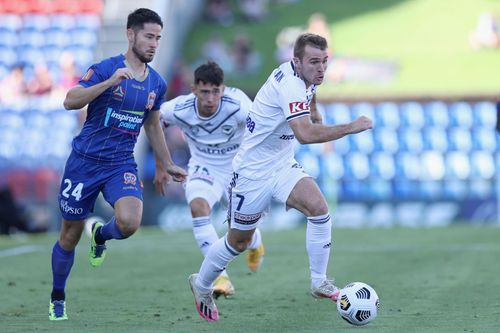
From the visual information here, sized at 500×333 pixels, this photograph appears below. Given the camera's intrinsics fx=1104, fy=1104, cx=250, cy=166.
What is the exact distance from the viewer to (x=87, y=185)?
9.57m

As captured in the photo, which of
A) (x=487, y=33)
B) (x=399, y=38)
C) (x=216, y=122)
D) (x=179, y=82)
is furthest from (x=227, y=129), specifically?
(x=399, y=38)

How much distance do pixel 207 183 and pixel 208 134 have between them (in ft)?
1.77

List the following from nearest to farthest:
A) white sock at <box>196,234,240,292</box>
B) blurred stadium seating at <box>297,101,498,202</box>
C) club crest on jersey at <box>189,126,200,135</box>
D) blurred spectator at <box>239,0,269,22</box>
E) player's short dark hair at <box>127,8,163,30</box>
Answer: white sock at <box>196,234,240,292</box> < player's short dark hair at <box>127,8,163,30</box> < club crest on jersey at <box>189,126,200,135</box> < blurred stadium seating at <box>297,101,498,202</box> < blurred spectator at <box>239,0,269,22</box>

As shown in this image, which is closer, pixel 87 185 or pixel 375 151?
pixel 87 185

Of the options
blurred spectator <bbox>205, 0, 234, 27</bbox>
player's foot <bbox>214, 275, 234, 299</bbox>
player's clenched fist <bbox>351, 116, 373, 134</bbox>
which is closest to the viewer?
player's clenched fist <bbox>351, 116, 373, 134</bbox>

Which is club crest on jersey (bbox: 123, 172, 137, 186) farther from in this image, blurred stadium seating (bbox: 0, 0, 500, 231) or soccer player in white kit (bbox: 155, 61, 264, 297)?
blurred stadium seating (bbox: 0, 0, 500, 231)

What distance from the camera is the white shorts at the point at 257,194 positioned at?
9141 mm

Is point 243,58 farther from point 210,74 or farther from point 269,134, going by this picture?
point 269,134

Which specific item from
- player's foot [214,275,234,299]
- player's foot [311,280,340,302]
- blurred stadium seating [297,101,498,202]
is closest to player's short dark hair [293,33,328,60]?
player's foot [311,280,340,302]

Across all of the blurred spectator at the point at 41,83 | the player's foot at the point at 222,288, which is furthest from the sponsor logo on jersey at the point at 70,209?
the blurred spectator at the point at 41,83

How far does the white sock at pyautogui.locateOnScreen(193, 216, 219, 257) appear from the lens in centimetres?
1134

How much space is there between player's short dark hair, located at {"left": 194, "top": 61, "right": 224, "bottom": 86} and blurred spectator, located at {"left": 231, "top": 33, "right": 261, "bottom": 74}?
782 inches

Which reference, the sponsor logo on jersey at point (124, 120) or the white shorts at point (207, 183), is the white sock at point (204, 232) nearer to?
the white shorts at point (207, 183)

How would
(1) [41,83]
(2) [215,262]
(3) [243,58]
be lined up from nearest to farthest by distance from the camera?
(2) [215,262] < (1) [41,83] < (3) [243,58]
